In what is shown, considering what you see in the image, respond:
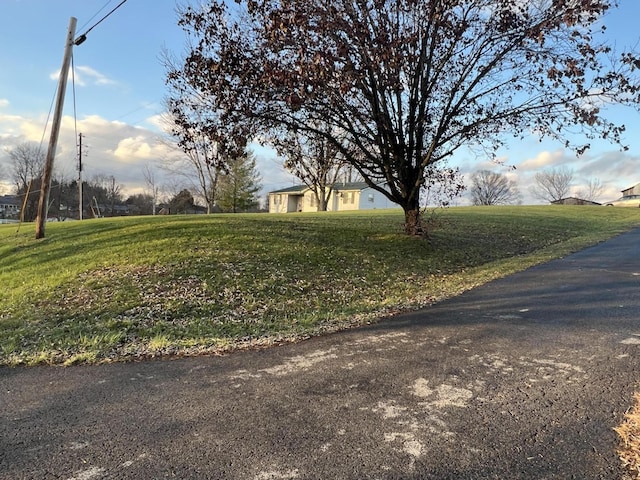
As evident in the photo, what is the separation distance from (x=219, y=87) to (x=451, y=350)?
26.6 ft

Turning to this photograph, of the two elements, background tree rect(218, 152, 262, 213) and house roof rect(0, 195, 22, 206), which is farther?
house roof rect(0, 195, 22, 206)

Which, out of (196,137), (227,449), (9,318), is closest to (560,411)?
(227,449)

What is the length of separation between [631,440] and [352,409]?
1832mm

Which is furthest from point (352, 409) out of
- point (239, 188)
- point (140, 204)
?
point (140, 204)

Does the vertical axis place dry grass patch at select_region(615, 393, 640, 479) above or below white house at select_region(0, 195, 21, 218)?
below

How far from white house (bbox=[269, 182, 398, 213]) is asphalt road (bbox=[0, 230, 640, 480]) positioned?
44.7 metres

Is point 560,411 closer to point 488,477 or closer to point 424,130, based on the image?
point 488,477

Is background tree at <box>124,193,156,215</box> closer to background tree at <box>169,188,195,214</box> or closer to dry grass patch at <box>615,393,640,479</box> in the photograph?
background tree at <box>169,188,195,214</box>

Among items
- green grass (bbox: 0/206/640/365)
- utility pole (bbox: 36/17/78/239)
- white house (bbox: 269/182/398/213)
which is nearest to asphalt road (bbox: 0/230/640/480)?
green grass (bbox: 0/206/640/365)

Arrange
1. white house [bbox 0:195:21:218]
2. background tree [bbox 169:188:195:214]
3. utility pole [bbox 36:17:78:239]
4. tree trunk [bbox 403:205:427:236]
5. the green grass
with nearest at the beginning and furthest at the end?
1. the green grass
2. tree trunk [bbox 403:205:427:236]
3. utility pole [bbox 36:17:78:239]
4. background tree [bbox 169:188:195:214]
5. white house [bbox 0:195:21:218]

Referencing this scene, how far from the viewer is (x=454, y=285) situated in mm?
8344

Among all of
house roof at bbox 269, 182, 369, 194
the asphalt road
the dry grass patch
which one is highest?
house roof at bbox 269, 182, 369, 194

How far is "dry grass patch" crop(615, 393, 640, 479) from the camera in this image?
2478mm

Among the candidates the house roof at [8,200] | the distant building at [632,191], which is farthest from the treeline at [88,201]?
the distant building at [632,191]
